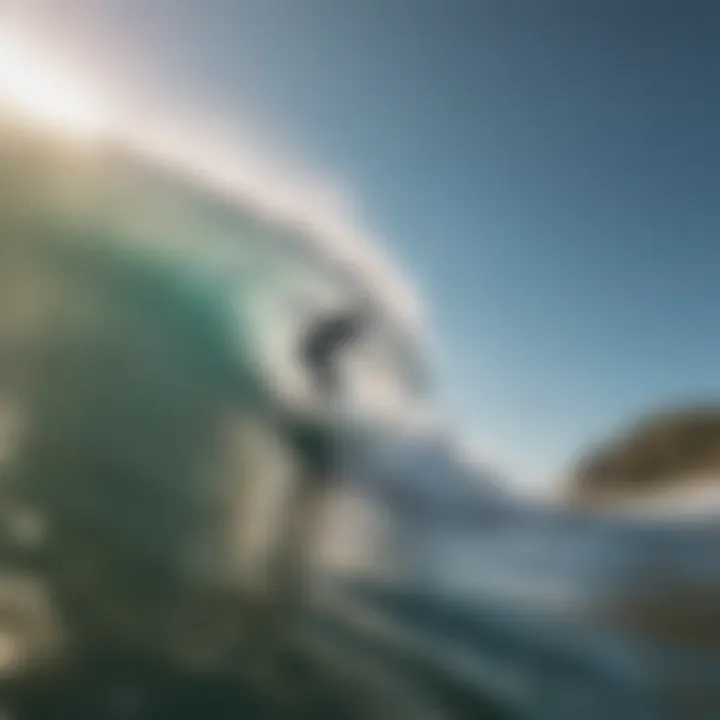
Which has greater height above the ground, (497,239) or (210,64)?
(210,64)

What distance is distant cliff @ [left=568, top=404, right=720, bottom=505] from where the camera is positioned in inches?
79.7

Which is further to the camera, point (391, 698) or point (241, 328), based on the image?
point (241, 328)

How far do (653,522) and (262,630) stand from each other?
32.2 inches

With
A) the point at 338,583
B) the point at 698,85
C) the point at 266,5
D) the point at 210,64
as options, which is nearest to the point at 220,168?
the point at 210,64

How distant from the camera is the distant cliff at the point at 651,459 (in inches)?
79.7

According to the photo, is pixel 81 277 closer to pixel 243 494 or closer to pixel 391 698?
pixel 243 494

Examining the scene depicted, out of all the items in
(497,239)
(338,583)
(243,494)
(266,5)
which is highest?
(266,5)

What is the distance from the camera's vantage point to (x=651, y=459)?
2037mm

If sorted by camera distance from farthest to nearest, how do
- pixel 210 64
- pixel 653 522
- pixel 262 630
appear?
pixel 653 522 → pixel 210 64 → pixel 262 630

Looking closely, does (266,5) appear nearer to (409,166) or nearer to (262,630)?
(409,166)

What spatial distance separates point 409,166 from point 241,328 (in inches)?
17.9

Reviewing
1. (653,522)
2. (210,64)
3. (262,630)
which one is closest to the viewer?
(262,630)

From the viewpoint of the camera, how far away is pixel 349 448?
1909mm

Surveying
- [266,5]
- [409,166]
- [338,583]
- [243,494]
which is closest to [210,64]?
[266,5]
